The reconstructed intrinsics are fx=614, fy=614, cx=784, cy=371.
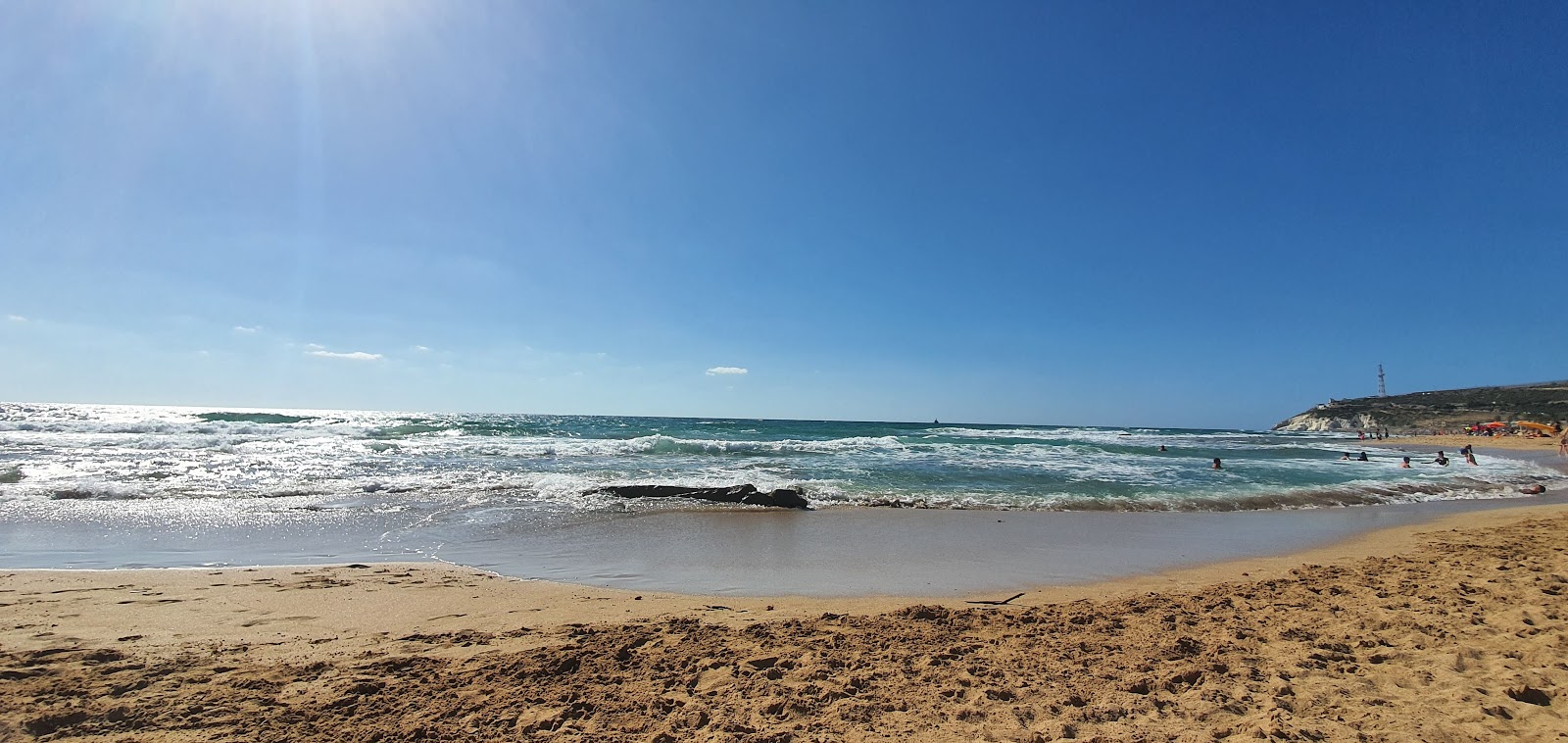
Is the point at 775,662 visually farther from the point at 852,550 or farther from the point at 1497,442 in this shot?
the point at 1497,442

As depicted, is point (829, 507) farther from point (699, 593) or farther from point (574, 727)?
point (574, 727)

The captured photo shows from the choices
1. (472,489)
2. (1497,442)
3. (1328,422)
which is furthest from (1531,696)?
(1328,422)

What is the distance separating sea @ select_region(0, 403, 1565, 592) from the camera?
8.66 meters

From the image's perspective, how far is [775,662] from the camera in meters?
4.18

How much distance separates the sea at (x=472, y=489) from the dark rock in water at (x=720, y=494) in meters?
0.29

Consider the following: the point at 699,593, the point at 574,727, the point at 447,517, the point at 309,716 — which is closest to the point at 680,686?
the point at 574,727

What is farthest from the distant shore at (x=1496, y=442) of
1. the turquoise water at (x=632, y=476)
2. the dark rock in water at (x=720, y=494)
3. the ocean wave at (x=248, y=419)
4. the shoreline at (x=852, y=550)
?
the ocean wave at (x=248, y=419)

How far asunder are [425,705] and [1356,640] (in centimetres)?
619

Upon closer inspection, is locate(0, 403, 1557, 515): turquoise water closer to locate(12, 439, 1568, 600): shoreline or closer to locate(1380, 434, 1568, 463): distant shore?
locate(12, 439, 1568, 600): shoreline

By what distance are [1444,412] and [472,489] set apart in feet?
278

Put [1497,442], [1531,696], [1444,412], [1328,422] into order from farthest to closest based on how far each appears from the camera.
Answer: [1328,422] < [1444,412] < [1497,442] < [1531,696]

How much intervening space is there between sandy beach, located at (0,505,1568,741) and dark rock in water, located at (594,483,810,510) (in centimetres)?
651

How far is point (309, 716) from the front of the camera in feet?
11.2

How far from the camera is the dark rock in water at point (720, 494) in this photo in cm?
1263
